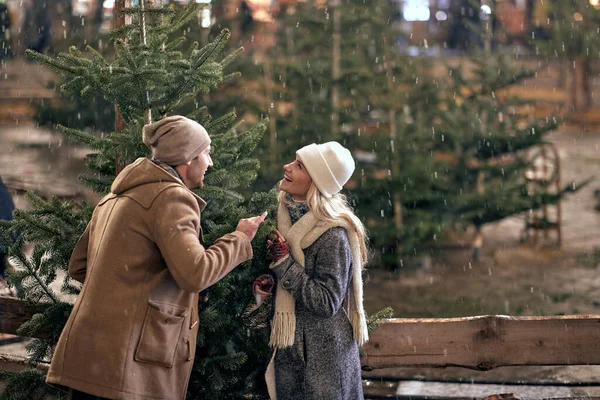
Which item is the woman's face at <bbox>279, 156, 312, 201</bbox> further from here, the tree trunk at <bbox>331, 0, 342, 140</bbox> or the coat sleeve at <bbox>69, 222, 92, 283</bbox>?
the tree trunk at <bbox>331, 0, 342, 140</bbox>

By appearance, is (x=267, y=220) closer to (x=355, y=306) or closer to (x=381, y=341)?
(x=355, y=306)

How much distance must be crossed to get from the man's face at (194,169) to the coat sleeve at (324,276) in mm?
544

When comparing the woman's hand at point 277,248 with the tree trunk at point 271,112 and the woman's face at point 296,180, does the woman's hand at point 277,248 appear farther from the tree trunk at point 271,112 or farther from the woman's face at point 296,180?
the tree trunk at point 271,112

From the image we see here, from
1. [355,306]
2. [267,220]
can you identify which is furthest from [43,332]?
[355,306]

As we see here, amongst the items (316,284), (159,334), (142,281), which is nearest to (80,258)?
(142,281)

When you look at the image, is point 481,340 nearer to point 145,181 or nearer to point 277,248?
point 277,248

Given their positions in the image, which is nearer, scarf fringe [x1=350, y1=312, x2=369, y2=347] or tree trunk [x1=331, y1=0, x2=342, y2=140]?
scarf fringe [x1=350, y1=312, x2=369, y2=347]

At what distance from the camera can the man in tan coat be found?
3.52 meters

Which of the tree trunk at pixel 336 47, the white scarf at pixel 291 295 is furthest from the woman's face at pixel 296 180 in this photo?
the tree trunk at pixel 336 47

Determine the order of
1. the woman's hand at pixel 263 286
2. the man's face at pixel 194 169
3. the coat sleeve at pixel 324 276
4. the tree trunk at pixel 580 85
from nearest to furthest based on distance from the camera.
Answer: the man's face at pixel 194 169, the coat sleeve at pixel 324 276, the woman's hand at pixel 263 286, the tree trunk at pixel 580 85

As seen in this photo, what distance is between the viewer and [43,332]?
192 inches

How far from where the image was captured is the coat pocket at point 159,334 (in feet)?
11.7

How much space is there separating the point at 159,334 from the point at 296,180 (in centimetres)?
92

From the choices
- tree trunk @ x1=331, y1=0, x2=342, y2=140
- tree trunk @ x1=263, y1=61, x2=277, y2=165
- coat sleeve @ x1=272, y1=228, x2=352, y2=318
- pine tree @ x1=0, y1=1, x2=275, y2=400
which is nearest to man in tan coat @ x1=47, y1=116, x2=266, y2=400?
coat sleeve @ x1=272, y1=228, x2=352, y2=318
